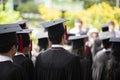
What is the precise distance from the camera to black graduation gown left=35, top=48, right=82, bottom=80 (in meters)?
5.77

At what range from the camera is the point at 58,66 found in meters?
5.80

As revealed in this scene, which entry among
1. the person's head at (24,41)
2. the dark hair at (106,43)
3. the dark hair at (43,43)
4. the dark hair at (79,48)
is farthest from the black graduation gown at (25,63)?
the dark hair at (43,43)

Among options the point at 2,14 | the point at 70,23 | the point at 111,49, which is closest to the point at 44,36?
the point at 111,49

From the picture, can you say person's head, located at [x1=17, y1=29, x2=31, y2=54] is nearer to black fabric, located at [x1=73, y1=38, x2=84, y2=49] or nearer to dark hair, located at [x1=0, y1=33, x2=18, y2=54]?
dark hair, located at [x1=0, y1=33, x2=18, y2=54]

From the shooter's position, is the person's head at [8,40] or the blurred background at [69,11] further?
the blurred background at [69,11]

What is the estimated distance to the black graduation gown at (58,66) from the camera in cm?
577

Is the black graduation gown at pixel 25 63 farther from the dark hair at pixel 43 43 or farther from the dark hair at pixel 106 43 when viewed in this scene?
the dark hair at pixel 43 43

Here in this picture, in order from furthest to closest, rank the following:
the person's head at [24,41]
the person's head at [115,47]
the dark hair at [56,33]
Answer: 1. the person's head at [115,47]
2. the person's head at [24,41]
3. the dark hair at [56,33]

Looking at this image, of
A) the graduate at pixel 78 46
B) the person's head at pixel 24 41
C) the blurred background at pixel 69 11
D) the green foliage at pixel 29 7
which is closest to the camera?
the person's head at pixel 24 41

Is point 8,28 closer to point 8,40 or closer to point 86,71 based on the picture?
point 8,40

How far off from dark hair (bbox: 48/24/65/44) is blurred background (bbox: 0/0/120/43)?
927 centimetres

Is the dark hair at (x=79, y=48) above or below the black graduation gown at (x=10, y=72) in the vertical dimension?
below

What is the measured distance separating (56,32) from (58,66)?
0.52 metres

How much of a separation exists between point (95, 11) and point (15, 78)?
18235 mm
